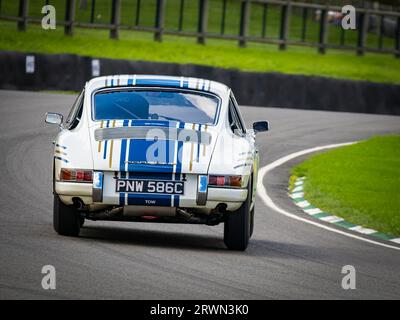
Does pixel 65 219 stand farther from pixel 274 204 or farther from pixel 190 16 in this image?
pixel 190 16

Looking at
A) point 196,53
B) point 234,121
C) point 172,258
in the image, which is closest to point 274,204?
point 234,121

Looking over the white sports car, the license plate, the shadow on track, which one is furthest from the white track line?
the license plate

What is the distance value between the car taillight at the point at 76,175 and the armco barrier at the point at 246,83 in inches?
650

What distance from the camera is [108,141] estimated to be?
1148 cm

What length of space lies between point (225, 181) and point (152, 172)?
64cm

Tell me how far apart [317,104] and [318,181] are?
37.0 ft

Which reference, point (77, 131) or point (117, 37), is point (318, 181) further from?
point (117, 37)

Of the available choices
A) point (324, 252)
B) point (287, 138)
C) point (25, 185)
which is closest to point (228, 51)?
point (287, 138)

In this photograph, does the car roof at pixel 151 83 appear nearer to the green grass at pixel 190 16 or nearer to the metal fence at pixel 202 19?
the metal fence at pixel 202 19

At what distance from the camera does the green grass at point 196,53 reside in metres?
33.7

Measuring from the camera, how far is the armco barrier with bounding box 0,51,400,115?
2814 centimetres

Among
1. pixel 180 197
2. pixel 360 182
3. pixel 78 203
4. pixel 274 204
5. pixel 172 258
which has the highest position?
pixel 180 197

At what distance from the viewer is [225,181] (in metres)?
11.4

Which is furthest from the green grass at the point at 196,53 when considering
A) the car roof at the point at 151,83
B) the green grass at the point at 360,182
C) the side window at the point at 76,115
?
the side window at the point at 76,115
